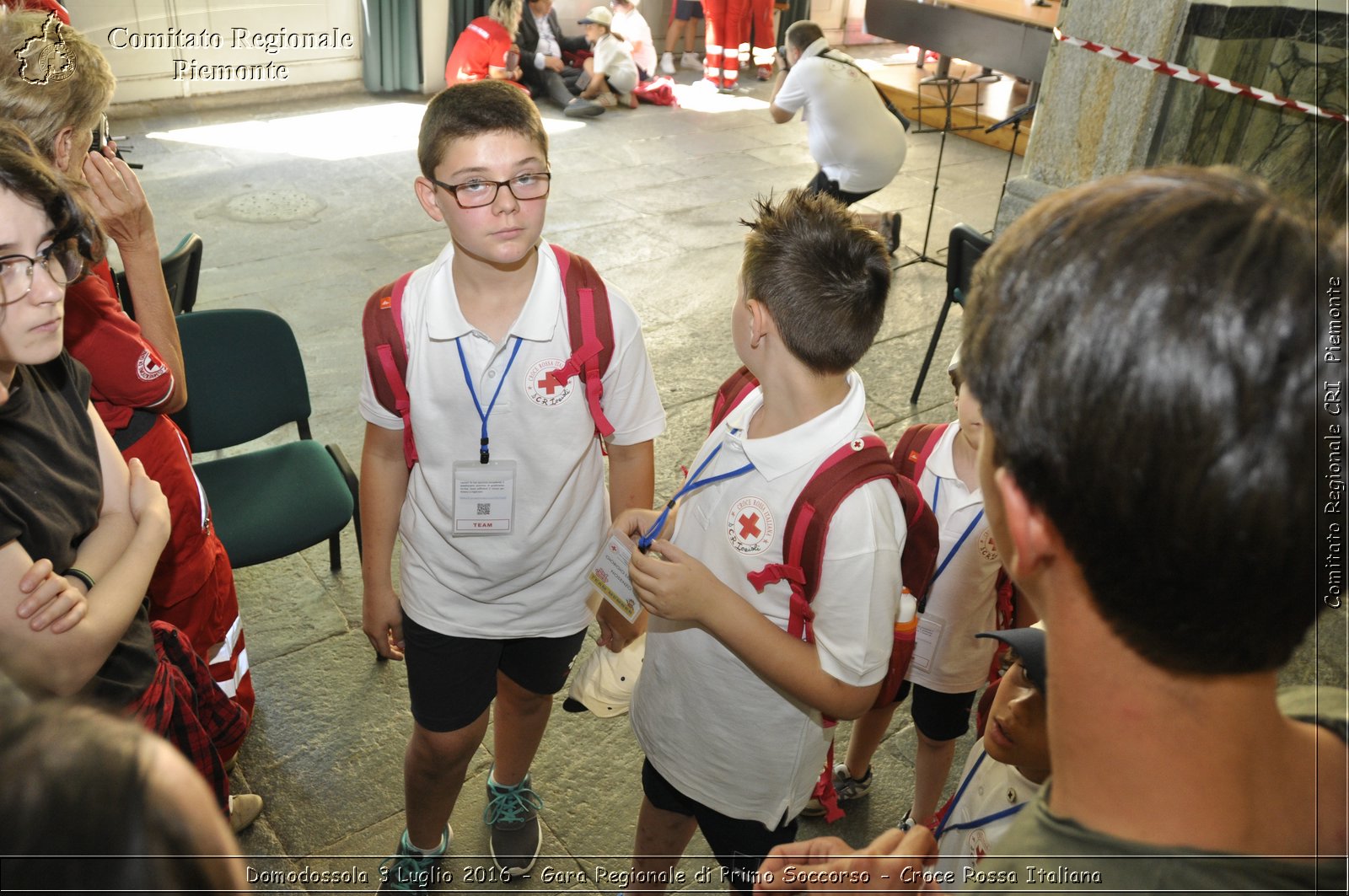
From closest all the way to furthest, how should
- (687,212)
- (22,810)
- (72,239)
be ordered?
(22,810) < (72,239) < (687,212)

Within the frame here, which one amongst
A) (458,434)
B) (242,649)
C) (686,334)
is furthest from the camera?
(686,334)

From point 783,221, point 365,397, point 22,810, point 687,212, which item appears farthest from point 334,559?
point 687,212

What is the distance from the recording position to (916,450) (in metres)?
2.18

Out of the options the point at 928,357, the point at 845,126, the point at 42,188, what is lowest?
the point at 928,357

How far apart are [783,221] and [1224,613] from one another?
1132 millimetres

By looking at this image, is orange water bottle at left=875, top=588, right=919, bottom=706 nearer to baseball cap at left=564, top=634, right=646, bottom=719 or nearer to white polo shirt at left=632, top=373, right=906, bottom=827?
white polo shirt at left=632, top=373, right=906, bottom=827

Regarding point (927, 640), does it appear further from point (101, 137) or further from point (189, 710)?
point (101, 137)

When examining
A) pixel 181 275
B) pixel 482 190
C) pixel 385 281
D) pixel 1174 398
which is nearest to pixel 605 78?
pixel 385 281

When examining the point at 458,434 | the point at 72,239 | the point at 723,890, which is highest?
the point at 72,239

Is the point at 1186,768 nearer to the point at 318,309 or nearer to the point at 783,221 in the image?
the point at 783,221

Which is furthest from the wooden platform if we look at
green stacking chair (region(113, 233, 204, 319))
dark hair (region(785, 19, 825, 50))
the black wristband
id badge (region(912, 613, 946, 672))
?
the black wristband

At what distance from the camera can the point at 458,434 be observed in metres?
1.85

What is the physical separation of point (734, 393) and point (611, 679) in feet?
Answer: 2.17

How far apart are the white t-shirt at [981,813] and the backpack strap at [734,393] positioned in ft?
2.53
